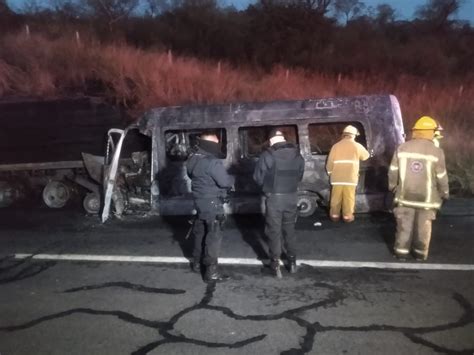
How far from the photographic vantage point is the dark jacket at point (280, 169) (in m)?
5.66

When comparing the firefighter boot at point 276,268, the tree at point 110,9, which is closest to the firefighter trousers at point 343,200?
the firefighter boot at point 276,268

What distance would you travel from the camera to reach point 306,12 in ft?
84.8

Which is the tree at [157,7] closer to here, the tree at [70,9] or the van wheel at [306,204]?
the tree at [70,9]

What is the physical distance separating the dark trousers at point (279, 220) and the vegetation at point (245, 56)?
520 cm

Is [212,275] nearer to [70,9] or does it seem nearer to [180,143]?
[180,143]

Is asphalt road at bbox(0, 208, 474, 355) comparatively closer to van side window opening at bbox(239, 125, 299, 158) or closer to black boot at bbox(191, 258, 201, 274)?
black boot at bbox(191, 258, 201, 274)

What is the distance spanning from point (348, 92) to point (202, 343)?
14.5m

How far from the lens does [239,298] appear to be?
205 inches

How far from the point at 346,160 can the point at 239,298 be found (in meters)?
3.62

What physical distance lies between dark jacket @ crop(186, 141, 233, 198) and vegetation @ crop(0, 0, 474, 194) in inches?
232

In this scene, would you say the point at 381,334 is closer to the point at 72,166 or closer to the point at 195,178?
the point at 195,178

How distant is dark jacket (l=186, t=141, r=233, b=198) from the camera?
5.57m

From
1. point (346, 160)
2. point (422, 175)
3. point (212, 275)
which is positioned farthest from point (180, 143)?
point (422, 175)

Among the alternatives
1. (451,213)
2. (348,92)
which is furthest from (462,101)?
(451,213)
